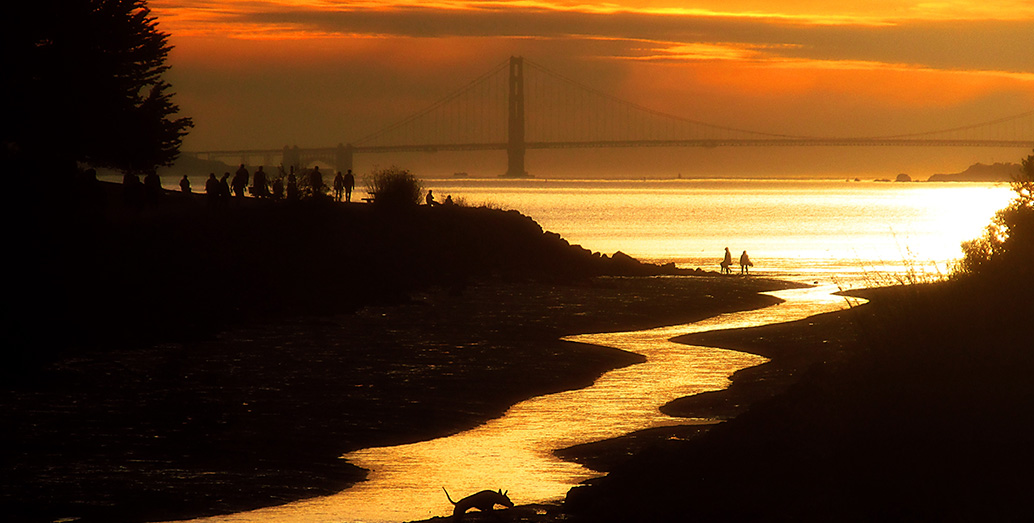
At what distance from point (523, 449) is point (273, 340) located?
1202 cm

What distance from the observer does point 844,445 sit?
46.4 ft

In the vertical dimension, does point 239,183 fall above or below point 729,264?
above

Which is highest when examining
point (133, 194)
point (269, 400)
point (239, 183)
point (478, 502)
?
point (239, 183)

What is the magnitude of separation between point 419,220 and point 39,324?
20986 mm

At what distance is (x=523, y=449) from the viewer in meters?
18.4

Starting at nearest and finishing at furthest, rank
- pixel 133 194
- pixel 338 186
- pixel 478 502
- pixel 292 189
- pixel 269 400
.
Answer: pixel 478 502
pixel 269 400
pixel 133 194
pixel 292 189
pixel 338 186

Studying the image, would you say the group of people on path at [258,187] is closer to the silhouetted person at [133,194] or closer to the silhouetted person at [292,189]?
the silhouetted person at [292,189]

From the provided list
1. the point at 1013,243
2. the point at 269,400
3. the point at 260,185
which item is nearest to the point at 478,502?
the point at 269,400

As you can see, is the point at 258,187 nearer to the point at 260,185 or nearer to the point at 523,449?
the point at 260,185

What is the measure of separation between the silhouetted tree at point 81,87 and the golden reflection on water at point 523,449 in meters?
21.5

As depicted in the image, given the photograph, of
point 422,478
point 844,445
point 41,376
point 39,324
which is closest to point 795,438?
point 844,445

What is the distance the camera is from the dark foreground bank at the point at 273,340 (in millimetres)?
16500

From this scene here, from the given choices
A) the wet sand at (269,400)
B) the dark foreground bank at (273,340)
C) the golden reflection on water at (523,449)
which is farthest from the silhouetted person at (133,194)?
the golden reflection on water at (523,449)

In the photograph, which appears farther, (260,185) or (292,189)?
(260,185)
